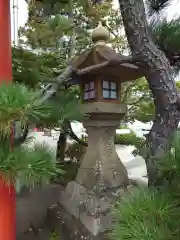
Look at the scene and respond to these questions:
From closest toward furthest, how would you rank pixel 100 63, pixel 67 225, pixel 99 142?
pixel 100 63 < pixel 67 225 < pixel 99 142

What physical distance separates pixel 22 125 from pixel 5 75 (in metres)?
0.41

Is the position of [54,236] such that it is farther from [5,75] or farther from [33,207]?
[5,75]

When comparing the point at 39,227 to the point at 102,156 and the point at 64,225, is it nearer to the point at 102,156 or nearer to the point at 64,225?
the point at 64,225

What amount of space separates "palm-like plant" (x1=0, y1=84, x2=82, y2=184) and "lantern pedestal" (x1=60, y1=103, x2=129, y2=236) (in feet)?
2.32

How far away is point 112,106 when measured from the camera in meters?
1.64

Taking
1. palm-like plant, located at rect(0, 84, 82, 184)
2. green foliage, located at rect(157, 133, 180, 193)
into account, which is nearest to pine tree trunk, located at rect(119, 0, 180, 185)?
green foliage, located at rect(157, 133, 180, 193)

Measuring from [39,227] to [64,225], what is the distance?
0.33 meters

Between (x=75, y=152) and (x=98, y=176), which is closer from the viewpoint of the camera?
→ (x=98, y=176)

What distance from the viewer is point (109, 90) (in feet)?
5.49

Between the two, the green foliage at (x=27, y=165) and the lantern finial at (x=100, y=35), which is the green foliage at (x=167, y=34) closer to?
the lantern finial at (x=100, y=35)

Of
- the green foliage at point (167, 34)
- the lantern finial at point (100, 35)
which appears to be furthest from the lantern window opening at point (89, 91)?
the green foliage at point (167, 34)

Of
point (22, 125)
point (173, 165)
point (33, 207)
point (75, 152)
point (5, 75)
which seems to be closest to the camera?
point (173, 165)

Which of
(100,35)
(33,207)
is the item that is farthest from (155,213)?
(33,207)

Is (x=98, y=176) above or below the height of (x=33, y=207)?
above
